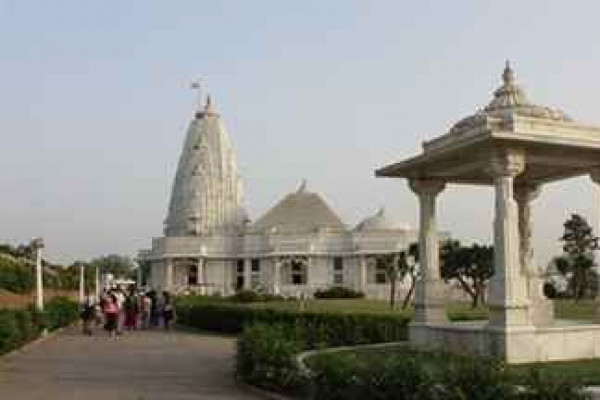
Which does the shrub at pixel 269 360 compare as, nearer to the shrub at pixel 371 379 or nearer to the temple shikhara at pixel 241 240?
the shrub at pixel 371 379

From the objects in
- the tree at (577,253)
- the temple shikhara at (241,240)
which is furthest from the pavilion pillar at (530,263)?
the temple shikhara at (241,240)

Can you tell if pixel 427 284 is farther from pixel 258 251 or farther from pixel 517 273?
pixel 258 251

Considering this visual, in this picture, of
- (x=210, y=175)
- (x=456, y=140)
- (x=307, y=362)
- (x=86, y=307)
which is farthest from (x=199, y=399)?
(x=210, y=175)

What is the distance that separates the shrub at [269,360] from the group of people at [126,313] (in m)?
15.8

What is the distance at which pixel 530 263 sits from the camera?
17.4m

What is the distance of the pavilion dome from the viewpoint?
14517 mm

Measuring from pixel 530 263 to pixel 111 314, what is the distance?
54.9ft

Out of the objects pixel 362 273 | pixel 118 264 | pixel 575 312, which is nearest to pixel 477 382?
pixel 575 312

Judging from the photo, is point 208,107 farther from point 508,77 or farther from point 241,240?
point 508,77

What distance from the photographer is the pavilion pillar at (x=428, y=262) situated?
16750mm

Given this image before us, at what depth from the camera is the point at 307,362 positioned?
12555 millimetres

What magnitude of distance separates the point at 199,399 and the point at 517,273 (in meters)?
5.31

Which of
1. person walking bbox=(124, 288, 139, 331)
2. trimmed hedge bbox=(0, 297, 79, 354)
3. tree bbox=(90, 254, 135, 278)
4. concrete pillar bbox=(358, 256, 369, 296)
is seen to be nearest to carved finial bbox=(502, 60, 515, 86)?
trimmed hedge bbox=(0, 297, 79, 354)

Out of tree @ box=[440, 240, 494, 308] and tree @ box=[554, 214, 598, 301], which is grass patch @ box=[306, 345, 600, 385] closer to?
tree @ box=[440, 240, 494, 308]
